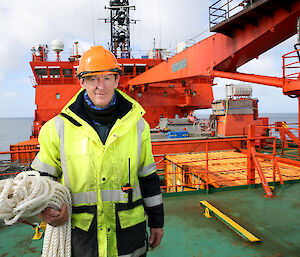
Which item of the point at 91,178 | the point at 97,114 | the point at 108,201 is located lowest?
the point at 108,201

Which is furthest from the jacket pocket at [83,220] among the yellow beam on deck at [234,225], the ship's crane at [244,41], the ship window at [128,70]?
the ship window at [128,70]

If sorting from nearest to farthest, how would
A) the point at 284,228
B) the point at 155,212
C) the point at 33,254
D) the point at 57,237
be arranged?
the point at 57,237 → the point at 155,212 → the point at 33,254 → the point at 284,228

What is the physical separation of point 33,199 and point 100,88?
81 cm

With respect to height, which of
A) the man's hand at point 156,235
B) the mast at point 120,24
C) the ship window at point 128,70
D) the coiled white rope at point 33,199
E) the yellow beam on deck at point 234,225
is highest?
the mast at point 120,24

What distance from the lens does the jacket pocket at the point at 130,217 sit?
1.48 m

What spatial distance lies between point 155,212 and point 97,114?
0.91 metres

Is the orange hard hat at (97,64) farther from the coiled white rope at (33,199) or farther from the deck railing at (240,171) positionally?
the deck railing at (240,171)

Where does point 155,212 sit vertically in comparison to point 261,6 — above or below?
below

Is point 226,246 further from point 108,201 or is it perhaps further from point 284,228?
point 108,201

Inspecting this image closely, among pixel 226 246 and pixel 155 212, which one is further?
pixel 226 246

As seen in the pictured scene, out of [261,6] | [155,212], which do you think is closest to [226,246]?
[155,212]

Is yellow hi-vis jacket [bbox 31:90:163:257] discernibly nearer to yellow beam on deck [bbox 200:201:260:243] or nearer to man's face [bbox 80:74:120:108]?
man's face [bbox 80:74:120:108]

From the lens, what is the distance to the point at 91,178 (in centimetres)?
145

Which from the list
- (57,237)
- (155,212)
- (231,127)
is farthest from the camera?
(231,127)
